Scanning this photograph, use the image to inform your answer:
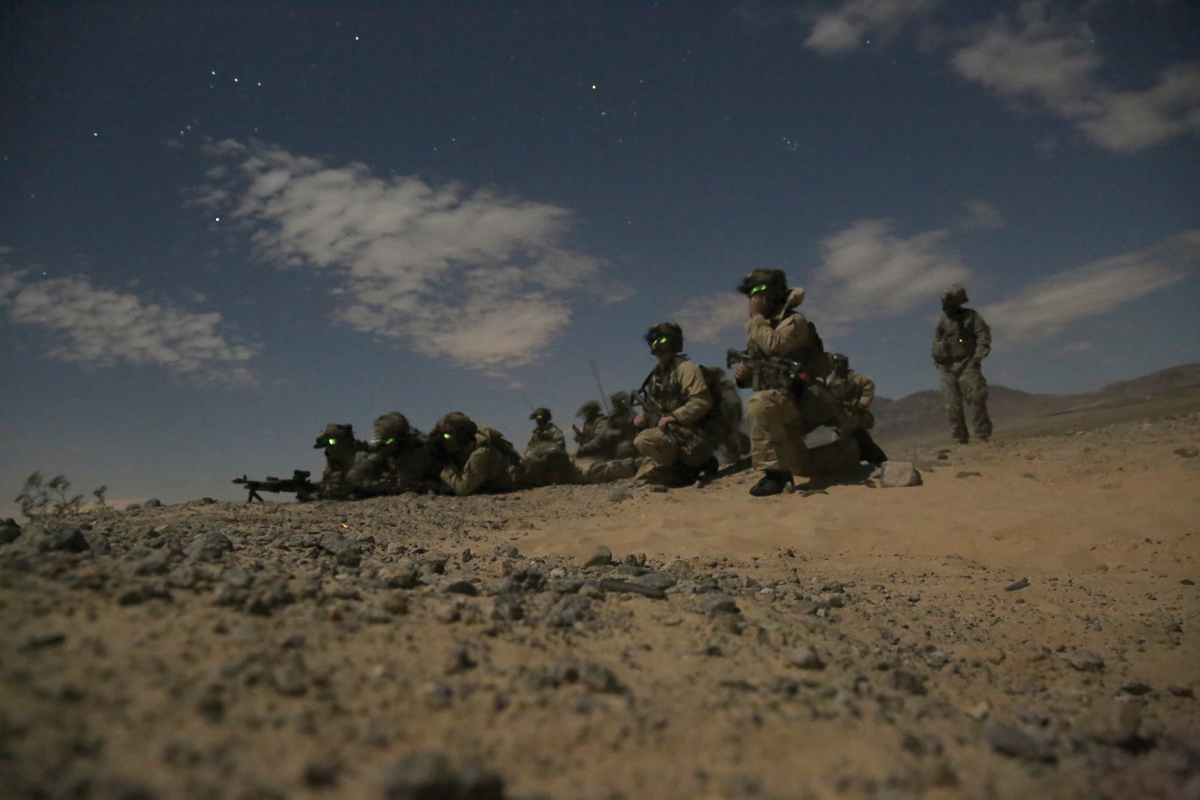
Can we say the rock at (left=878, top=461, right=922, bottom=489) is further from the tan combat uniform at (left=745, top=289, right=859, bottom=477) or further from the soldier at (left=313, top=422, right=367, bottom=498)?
the soldier at (left=313, top=422, right=367, bottom=498)

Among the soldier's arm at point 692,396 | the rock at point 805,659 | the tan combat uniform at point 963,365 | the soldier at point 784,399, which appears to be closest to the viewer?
the rock at point 805,659

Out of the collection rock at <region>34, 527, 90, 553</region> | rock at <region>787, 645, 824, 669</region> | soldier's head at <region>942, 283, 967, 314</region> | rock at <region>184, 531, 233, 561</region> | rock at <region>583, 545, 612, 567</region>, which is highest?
soldier's head at <region>942, 283, 967, 314</region>

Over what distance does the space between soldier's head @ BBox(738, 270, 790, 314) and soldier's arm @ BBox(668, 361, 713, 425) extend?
4.70 ft

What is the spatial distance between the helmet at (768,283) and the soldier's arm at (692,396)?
4.65ft

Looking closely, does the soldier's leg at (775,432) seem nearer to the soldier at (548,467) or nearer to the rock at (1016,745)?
the soldier at (548,467)

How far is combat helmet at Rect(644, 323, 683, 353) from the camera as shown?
823 centimetres

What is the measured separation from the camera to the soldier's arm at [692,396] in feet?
25.9

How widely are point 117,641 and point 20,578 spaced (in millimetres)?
500

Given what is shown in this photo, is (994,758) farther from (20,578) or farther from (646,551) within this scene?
(646,551)

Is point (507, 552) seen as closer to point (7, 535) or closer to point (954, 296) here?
point (7, 535)

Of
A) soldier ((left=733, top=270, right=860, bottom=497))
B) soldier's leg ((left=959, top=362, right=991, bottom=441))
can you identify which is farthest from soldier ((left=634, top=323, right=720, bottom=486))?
soldier's leg ((left=959, top=362, right=991, bottom=441))

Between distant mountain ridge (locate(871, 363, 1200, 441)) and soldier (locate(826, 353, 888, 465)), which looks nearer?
soldier (locate(826, 353, 888, 465))

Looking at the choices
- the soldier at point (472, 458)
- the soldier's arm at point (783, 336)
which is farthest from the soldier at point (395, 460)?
the soldier's arm at point (783, 336)

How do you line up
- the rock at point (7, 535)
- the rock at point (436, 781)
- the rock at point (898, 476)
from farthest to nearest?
1. the rock at point (898, 476)
2. the rock at point (7, 535)
3. the rock at point (436, 781)
